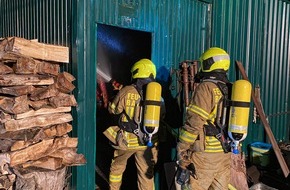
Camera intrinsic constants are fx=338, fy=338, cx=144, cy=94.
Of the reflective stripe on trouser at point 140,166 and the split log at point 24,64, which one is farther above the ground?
the split log at point 24,64

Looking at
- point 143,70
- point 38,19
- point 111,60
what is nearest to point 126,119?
point 143,70

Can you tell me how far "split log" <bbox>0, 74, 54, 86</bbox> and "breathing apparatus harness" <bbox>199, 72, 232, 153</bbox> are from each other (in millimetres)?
1980

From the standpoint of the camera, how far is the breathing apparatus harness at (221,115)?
4.05 meters

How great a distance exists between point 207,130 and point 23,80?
2.29 m

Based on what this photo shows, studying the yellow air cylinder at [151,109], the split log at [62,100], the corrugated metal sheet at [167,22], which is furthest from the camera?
the corrugated metal sheet at [167,22]

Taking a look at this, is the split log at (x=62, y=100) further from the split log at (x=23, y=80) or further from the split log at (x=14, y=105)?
the split log at (x=14, y=105)

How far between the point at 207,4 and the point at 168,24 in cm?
114

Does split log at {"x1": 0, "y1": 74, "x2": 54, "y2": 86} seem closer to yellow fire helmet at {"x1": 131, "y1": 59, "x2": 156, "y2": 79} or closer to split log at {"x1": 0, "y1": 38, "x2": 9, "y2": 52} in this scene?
split log at {"x1": 0, "y1": 38, "x2": 9, "y2": 52}

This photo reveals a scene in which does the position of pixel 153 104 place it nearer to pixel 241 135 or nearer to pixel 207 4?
pixel 241 135

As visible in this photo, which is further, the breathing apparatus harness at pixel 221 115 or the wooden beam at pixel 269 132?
the wooden beam at pixel 269 132

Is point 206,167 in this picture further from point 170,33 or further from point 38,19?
point 38,19

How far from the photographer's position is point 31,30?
532cm

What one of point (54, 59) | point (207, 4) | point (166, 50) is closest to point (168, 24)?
point (166, 50)

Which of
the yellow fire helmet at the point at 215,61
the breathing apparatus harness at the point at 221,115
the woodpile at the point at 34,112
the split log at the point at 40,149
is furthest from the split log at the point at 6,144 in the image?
the yellow fire helmet at the point at 215,61
